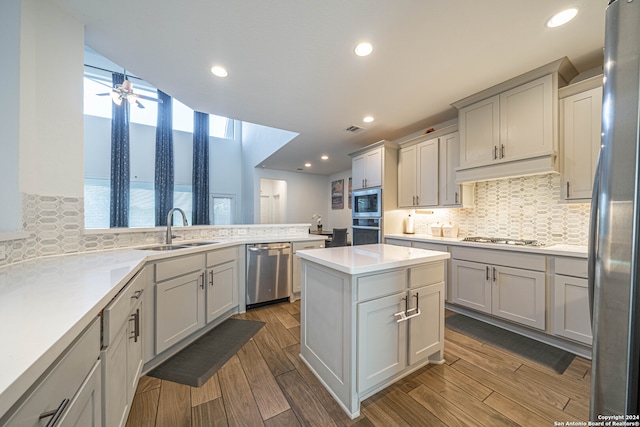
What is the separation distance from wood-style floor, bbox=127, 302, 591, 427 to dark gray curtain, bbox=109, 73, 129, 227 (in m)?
4.95

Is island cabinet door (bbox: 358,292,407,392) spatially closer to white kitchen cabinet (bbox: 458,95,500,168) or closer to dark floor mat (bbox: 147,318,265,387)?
dark floor mat (bbox: 147,318,265,387)

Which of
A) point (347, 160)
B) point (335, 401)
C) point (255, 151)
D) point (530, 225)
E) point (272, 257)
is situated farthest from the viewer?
point (255, 151)

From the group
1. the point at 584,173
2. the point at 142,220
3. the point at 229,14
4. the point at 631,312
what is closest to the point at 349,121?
the point at 229,14

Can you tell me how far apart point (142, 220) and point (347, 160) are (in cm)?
532

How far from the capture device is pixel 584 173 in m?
1.95

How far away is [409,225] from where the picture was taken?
12.3 ft

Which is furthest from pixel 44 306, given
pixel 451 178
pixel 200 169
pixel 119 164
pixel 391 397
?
pixel 200 169

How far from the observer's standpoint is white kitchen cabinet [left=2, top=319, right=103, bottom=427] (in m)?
0.47

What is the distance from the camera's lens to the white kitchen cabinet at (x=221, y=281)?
2215mm

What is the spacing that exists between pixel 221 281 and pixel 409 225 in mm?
2961

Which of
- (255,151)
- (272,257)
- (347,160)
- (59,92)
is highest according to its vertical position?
A: (255,151)

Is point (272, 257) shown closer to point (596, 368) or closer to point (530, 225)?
point (596, 368)

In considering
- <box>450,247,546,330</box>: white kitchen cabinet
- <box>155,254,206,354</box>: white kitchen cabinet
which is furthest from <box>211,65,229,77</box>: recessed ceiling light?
<box>450,247,546,330</box>: white kitchen cabinet

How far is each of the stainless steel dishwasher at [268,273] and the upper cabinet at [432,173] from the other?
2059 millimetres
